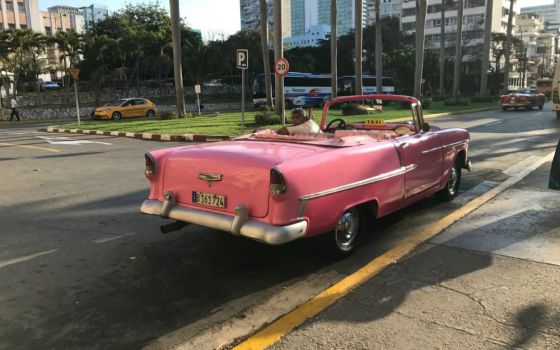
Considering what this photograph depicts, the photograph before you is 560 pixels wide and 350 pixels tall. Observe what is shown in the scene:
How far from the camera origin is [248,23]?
80.4 m

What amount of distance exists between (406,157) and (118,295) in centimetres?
310

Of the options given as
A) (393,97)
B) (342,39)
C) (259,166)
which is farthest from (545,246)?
(342,39)

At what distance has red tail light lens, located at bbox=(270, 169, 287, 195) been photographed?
3.76 metres

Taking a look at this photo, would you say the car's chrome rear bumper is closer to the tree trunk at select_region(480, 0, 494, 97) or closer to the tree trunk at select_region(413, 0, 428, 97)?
the tree trunk at select_region(413, 0, 428, 97)

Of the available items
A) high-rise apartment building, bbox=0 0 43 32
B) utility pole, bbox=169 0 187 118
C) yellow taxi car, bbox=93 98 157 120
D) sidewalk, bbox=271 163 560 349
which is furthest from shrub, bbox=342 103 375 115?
high-rise apartment building, bbox=0 0 43 32

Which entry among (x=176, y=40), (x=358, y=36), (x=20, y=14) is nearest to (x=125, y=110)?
(x=176, y=40)

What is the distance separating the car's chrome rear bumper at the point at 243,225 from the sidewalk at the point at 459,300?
24.6 inches

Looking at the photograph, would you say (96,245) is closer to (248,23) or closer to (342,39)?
(342,39)

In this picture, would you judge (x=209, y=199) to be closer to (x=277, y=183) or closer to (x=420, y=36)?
(x=277, y=183)

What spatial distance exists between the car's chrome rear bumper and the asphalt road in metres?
0.45

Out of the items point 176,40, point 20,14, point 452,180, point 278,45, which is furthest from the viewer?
point 20,14

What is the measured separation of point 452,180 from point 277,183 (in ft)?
12.4

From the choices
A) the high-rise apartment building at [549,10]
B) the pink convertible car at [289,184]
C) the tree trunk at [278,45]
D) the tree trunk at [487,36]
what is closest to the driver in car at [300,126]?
the pink convertible car at [289,184]

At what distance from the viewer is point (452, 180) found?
6742mm
